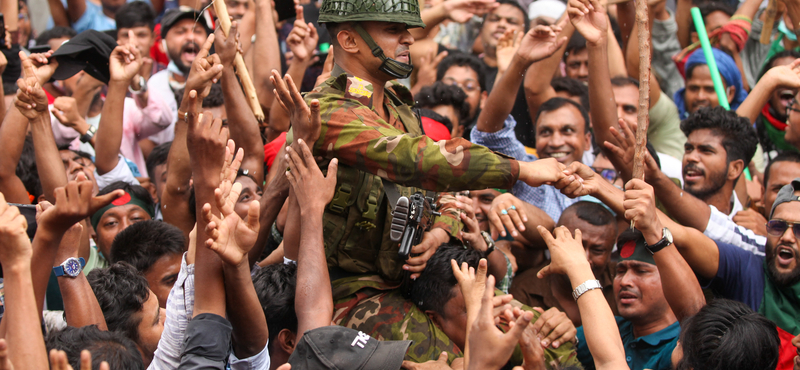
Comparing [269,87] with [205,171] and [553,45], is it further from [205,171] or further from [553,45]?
[205,171]

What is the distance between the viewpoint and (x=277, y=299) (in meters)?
3.78

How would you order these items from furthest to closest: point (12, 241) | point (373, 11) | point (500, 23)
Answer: point (500, 23), point (373, 11), point (12, 241)

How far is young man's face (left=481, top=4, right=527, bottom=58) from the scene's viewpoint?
25.7 feet

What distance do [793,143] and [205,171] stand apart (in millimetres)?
5081

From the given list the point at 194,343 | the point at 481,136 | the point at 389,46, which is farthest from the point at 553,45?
the point at 194,343

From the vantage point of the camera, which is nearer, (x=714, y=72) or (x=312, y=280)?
(x=312, y=280)

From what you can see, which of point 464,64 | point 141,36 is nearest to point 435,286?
point 464,64

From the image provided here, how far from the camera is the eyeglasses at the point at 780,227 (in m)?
4.12

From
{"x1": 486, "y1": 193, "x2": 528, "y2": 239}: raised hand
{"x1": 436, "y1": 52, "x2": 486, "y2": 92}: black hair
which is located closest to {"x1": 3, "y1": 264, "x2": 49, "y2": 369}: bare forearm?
{"x1": 486, "y1": 193, "x2": 528, "y2": 239}: raised hand

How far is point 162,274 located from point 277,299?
110cm

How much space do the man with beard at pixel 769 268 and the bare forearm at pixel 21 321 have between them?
3339 mm

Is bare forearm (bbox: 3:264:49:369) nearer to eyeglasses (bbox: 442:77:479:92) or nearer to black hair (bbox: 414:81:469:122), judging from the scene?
black hair (bbox: 414:81:469:122)

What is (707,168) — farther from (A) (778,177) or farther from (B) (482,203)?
(B) (482,203)

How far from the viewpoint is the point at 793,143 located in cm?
603
